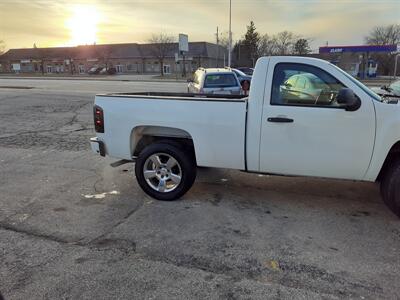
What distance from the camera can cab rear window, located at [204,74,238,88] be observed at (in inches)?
521

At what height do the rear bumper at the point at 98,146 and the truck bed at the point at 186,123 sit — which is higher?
the truck bed at the point at 186,123

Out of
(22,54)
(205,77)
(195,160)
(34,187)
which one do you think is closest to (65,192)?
(34,187)

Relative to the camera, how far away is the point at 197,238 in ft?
12.9

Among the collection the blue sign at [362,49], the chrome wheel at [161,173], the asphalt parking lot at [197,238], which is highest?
the blue sign at [362,49]

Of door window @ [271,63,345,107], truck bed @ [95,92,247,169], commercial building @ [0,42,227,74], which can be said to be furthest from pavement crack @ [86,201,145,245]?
commercial building @ [0,42,227,74]

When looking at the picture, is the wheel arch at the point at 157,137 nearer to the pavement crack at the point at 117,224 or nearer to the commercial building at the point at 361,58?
the pavement crack at the point at 117,224

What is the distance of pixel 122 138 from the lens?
508 cm

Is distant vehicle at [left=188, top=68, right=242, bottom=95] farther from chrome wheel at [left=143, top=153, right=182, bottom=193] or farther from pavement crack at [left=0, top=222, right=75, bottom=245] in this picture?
pavement crack at [left=0, top=222, right=75, bottom=245]

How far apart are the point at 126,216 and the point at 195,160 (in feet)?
3.98

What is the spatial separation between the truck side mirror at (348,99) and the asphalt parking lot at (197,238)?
1.40m

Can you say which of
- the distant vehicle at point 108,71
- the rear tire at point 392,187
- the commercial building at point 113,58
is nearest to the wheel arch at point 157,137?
the rear tire at point 392,187

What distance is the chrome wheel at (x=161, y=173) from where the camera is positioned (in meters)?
4.98

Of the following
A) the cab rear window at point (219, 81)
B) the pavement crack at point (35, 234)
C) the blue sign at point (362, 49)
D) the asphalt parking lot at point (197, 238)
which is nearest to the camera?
the asphalt parking lot at point (197, 238)

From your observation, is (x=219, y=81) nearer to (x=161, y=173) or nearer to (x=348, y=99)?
(x=161, y=173)
